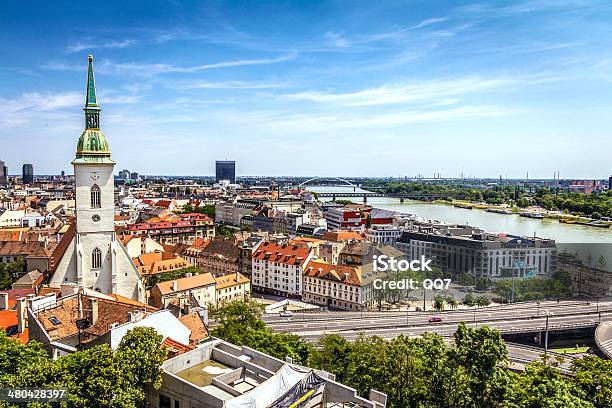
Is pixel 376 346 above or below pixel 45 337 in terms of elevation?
below

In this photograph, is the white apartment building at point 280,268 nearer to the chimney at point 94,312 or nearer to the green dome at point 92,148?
the green dome at point 92,148

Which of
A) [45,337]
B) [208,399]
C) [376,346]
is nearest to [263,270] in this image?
[376,346]

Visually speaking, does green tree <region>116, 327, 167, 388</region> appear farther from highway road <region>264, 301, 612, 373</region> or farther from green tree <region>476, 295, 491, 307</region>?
green tree <region>476, 295, 491, 307</region>

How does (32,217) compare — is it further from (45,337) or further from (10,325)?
(45,337)

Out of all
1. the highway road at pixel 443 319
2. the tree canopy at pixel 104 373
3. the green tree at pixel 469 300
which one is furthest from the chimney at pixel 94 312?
the green tree at pixel 469 300

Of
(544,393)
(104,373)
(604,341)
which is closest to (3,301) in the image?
(104,373)
